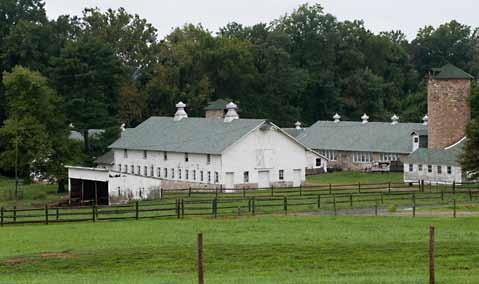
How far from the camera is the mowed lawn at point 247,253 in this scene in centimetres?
2680

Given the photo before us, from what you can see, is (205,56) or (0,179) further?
(205,56)

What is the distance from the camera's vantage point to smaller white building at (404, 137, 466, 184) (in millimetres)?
77438

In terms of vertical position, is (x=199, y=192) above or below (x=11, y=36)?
below

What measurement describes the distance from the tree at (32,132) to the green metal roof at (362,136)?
30.5 metres

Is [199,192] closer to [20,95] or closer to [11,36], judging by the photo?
[20,95]

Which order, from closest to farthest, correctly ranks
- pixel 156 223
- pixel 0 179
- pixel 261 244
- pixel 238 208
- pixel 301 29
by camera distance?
pixel 261 244 < pixel 156 223 < pixel 238 208 < pixel 0 179 < pixel 301 29

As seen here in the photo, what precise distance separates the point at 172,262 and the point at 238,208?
2217cm

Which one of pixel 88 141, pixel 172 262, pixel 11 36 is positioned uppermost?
pixel 11 36

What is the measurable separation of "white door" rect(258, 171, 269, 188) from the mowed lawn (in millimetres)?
34397

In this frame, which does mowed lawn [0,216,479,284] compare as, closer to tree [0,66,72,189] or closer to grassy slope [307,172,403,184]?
tree [0,66,72,189]

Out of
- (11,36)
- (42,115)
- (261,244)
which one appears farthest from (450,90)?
(261,244)

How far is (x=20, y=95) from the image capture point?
76.5 metres

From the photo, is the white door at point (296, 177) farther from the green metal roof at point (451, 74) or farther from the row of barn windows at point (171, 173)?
the green metal roof at point (451, 74)

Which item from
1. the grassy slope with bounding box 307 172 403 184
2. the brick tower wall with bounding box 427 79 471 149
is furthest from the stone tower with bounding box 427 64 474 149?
the grassy slope with bounding box 307 172 403 184
